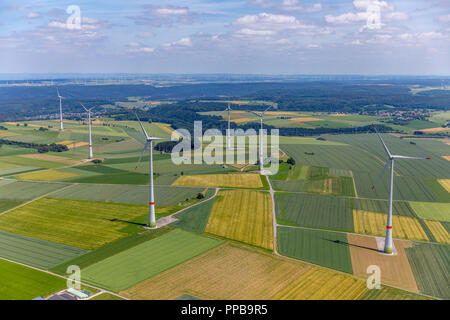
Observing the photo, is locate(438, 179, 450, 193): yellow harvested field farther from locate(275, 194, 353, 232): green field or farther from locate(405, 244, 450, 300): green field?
locate(405, 244, 450, 300): green field

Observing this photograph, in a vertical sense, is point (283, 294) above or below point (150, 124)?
below

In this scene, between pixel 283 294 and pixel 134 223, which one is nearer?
pixel 283 294

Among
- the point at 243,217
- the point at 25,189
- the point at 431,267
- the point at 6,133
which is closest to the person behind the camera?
the point at 431,267

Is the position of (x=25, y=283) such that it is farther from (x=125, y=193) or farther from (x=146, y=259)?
(x=125, y=193)

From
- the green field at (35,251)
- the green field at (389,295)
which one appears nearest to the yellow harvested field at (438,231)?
the green field at (389,295)

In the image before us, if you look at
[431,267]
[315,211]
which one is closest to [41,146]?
[315,211]

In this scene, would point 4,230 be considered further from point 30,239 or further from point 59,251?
point 59,251

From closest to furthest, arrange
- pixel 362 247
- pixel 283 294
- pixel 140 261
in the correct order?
1. pixel 283 294
2. pixel 140 261
3. pixel 362 247

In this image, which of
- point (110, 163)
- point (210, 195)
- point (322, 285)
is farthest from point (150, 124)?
point (322, 285)

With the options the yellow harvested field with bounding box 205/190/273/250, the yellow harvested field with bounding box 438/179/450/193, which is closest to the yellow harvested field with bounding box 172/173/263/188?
the yellow harvested field with bounding box 205/190/273/250
